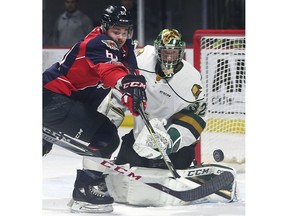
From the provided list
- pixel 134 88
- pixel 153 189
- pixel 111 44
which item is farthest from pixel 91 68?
pixel 153 189

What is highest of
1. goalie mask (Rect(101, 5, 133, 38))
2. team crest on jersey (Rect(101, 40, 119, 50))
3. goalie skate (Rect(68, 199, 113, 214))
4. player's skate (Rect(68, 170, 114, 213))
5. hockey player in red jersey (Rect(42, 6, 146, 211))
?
goalie mask (Rect(101, 5, 133, 38))

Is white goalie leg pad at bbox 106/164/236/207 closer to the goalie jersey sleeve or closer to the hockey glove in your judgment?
the goalie jersey sleeve

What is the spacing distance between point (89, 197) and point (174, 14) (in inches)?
217

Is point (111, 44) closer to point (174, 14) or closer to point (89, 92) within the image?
point (89, 92)

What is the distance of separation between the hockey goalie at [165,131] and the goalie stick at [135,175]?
0.01 meters

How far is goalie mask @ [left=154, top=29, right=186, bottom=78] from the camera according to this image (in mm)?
4031

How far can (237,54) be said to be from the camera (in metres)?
5.24

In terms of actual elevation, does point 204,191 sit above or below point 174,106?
below

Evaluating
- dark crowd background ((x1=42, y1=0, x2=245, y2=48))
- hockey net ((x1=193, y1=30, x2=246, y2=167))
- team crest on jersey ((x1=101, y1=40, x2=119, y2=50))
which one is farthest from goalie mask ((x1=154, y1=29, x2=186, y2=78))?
dark crowd background ((x1=42, y1=0, x2=245, y2=48))

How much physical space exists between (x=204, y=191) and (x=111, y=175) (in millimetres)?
358
